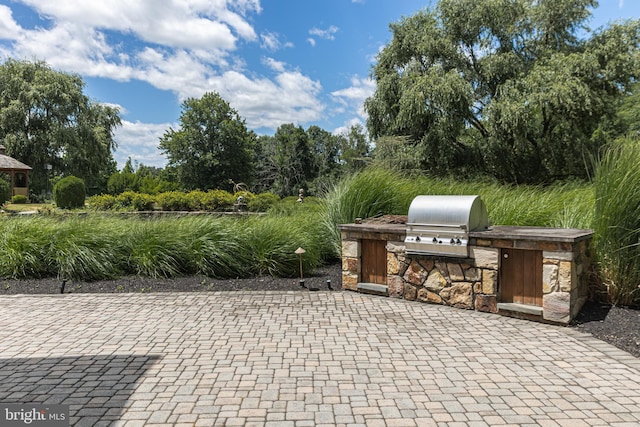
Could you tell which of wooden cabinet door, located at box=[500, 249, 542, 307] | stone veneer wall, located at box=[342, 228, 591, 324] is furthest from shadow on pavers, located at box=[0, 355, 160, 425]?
wooden cabinet door, located at box=[500, 249, 542, 307]

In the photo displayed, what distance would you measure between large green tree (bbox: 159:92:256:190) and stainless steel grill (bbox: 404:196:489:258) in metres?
34.4

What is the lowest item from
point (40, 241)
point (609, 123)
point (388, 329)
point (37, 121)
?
point (388, 329)

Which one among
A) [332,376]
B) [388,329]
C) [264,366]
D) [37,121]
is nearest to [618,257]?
[388,329]

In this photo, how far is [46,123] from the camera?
30953 mm

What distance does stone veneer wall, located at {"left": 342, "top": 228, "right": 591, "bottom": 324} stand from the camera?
14.7 feet

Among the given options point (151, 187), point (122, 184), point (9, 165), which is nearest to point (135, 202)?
point (151, 187)

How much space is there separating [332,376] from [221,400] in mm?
876

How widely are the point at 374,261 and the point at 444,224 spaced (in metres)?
1.40

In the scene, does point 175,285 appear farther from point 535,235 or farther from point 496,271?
point 535,235

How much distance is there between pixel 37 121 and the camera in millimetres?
30969

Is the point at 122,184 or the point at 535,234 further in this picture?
the point at 122,184

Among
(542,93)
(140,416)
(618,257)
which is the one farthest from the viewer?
(542,93)

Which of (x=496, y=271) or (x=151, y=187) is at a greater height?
(x=151, y=187)

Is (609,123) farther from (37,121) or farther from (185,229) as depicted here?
(37,121)
